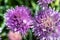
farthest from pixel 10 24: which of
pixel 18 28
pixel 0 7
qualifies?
pixel 0 7

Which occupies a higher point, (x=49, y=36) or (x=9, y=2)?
(x=9, y=2)

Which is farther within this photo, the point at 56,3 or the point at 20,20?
the point at 56,3

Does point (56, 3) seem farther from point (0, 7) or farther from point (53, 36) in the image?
point (53, 36)
